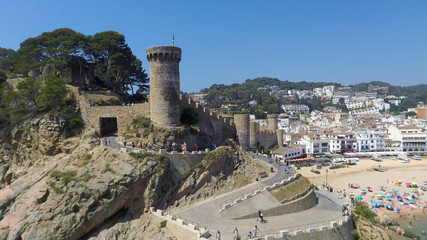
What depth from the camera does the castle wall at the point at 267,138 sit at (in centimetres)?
4587

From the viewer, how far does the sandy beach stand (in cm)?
3684

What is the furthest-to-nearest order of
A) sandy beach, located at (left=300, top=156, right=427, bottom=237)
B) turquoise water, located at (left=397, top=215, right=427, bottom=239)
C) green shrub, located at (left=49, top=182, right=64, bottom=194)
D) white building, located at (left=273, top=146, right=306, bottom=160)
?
white building, located at (left=273, top=146, right=306, bottom=160) < sandy beach, located at (left=300, top=156, right=427, bottom=237) < turquoise water, located at (left=397, top=215, right=427, bottom=239) < green shrub, located at (left=49, top=182, right=64, bottom=194)

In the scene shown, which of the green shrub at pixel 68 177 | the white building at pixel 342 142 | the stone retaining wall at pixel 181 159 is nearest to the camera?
the green shrub at pixel 68 177

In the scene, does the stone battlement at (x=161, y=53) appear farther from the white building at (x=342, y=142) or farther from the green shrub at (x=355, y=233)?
the white building at (x=342, y=142)

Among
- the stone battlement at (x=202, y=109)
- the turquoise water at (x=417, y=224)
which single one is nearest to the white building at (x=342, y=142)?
the turquoise water at (x=417, y=224)

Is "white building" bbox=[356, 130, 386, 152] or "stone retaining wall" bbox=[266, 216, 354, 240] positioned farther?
"white building" bbox=[356, 130, 386, 152]

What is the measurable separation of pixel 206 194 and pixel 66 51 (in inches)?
1023

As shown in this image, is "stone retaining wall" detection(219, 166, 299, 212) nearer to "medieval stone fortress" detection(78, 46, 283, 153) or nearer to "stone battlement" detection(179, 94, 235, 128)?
"medieval stone fortress" detection(78, 46, 283, 153)

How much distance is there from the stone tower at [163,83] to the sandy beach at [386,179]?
93.3 ft

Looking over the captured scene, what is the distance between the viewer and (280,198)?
78.1 feet

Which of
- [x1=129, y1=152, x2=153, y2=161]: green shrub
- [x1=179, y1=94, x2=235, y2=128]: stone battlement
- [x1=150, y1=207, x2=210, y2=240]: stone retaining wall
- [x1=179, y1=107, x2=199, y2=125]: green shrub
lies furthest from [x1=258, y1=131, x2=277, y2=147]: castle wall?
[x1=150, y1=207, x2=210, y2=240]: stone retaining wall

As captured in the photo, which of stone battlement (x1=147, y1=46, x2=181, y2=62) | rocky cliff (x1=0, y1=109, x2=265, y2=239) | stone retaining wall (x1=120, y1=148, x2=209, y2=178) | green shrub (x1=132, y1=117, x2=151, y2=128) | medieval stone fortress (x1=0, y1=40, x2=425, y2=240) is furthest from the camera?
green shrub (x1=132, y1=117, x2=151, y2=128)

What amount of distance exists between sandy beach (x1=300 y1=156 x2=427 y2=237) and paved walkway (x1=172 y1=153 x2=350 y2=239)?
707 inches

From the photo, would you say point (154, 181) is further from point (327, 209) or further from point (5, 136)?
point (5, 136)
